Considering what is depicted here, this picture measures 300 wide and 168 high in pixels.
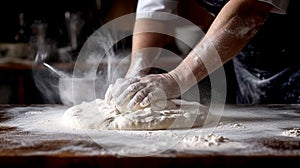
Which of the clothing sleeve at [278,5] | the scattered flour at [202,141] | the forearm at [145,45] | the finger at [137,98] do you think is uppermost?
the clothing sleeve at [278,5]

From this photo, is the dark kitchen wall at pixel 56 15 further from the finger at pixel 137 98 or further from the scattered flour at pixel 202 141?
the scattered flour at pixel 202 141

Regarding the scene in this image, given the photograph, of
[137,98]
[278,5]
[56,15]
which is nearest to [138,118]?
[137,98]

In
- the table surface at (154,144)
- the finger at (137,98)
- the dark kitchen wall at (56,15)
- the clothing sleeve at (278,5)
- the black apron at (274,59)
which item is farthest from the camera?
the dark kitchen wall at (56,15)

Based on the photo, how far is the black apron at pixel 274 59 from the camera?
6.25ft

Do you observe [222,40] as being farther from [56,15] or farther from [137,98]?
[56,15]

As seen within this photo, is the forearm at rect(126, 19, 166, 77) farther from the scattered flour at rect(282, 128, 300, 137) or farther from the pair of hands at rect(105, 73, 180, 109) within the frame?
the scattered flour at rect(282, 128, 300, 137)

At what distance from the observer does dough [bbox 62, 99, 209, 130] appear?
121 centimetres

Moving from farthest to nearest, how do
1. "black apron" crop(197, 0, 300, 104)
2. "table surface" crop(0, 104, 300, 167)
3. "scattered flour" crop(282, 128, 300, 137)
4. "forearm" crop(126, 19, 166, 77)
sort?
"black apron" crop(197, 0, 300, 104) < "forearm" crop(126, 19, 166, 77) < "scattered flour" crop(282, 128, 300, 137) < "table surface" crop(0, 104, 300, 167)

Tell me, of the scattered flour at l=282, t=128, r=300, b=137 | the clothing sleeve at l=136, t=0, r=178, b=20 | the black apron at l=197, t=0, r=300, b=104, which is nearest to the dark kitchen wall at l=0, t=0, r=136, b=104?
the clothing sleeve at l=136, t=0, r=178, b=20

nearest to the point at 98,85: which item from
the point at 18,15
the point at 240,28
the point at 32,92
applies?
the point at 240,28

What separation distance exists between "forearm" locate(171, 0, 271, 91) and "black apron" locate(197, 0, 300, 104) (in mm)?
530

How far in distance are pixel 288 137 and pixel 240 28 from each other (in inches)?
17.1

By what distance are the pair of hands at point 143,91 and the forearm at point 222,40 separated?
0.04 m

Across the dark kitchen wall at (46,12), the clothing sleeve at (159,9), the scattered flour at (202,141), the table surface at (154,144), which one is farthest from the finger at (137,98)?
the dark kitchen wall at (46,12)
